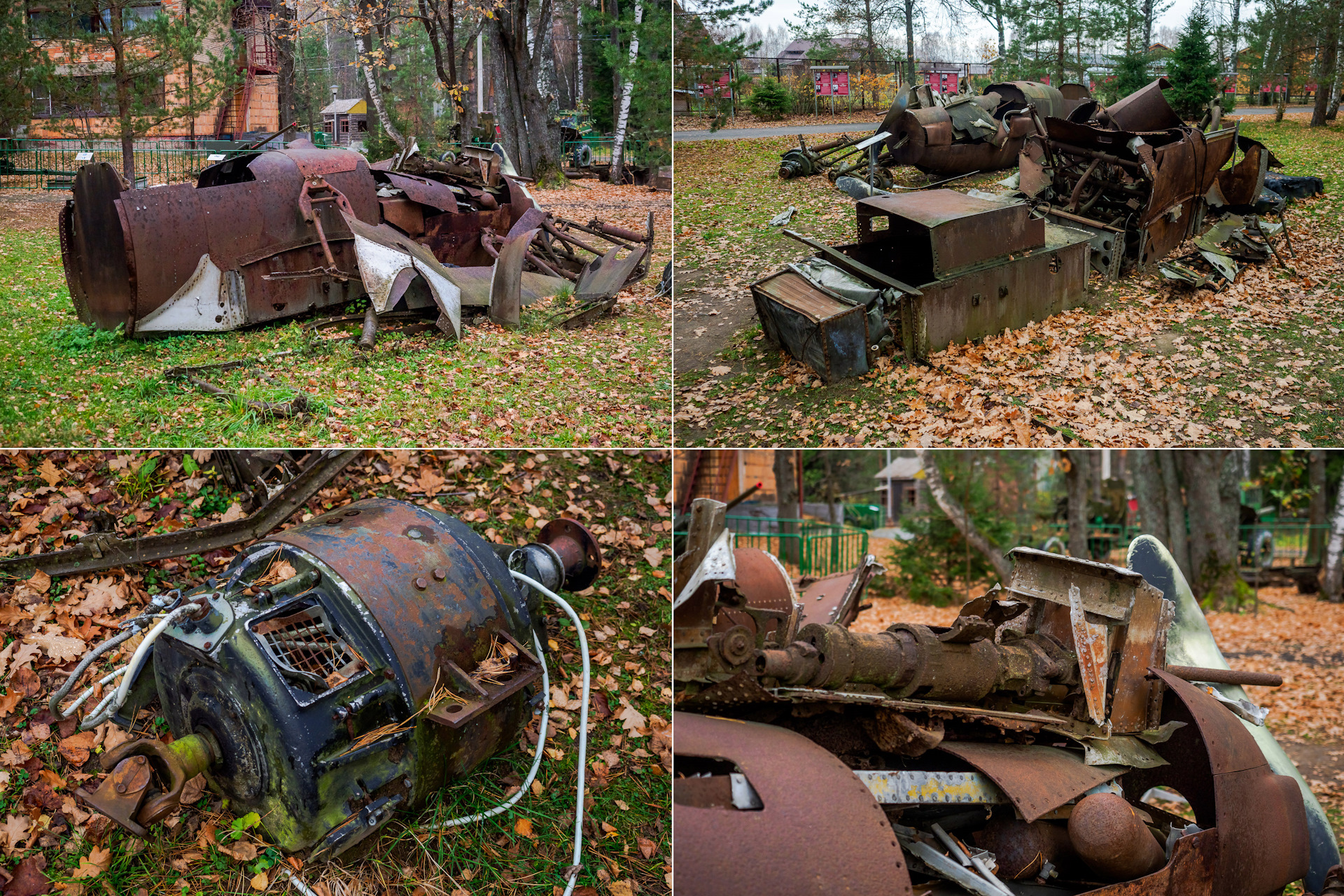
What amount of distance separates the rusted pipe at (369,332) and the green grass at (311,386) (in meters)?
0.09

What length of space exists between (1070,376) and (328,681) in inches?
250

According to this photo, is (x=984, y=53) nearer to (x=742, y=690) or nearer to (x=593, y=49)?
(x=593, y=49)

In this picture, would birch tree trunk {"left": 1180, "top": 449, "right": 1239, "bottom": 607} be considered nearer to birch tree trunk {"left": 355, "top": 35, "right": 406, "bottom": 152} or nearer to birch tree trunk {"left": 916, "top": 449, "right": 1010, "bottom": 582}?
birch tree trunk {"left": 916, "top": 449, "right": 1010, "bottom": 582}

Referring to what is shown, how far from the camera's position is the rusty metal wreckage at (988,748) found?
9.14ft

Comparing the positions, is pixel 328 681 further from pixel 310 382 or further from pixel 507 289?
pixel 507 289

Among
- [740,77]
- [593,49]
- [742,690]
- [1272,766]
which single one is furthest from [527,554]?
[740,77]

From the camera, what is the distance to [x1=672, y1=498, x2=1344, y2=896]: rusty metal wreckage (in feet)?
9.14

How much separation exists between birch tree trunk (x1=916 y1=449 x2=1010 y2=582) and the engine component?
9067mm

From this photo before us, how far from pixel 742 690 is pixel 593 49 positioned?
21.6 ft

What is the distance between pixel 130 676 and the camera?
124 inches

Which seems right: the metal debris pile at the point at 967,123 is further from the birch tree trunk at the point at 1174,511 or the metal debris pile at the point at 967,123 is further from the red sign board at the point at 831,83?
the birch tree trunk at the point at 1174,511

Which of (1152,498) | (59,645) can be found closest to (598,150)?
(59,645)

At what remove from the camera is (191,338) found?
640 cm

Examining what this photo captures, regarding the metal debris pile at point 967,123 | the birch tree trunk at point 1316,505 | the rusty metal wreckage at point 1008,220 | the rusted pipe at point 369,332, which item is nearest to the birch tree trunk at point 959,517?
the rusty metal wreckage at point 1008,220
